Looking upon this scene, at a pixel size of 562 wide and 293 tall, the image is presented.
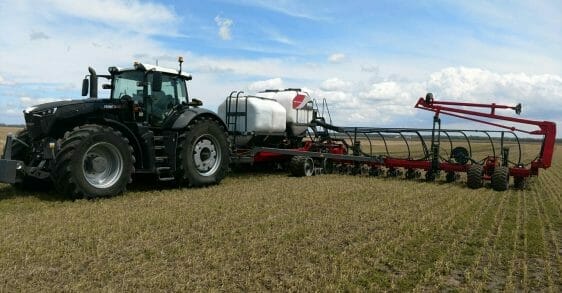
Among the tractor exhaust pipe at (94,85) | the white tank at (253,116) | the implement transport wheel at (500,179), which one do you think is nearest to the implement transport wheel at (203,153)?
the tractor exhaust pipe at (94,85)

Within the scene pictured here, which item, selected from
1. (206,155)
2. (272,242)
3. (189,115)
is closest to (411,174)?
(206,155)

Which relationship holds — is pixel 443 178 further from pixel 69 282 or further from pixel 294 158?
pixel 69 282

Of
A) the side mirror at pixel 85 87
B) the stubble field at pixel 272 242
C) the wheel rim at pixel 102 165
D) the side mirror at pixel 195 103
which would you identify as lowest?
the stubble field at pixel 272 242

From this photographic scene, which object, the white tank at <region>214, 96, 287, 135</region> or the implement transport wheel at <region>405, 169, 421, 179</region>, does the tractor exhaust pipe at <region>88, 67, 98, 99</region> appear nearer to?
the white tank at <region>214, 96, 287, 135</region>

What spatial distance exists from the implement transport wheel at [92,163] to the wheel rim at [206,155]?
5.81ft

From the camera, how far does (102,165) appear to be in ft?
27.9

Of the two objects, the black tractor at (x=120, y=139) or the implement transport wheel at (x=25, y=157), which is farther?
the implement transport wheel at (x=25, y=157)

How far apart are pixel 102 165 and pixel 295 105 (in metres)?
7.52

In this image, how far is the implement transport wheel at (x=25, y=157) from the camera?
8.74 m

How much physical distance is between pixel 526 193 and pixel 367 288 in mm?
8829

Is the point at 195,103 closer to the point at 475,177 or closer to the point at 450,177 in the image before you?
the point at 475,177

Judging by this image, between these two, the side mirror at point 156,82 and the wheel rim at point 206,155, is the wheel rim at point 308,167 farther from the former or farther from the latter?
the side mirror at point 156,82

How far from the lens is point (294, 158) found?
13539 millimetres

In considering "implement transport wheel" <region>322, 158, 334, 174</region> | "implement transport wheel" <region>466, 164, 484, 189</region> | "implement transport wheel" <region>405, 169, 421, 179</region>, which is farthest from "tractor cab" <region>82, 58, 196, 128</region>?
"implement transport wheel" <region>466, 164, 484, 189</region>
